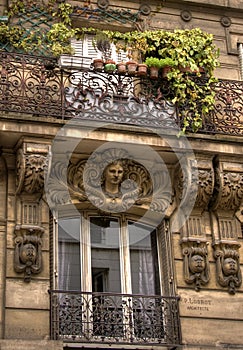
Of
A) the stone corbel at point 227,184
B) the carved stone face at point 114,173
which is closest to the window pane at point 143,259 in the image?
the carved stone face at point 114,173

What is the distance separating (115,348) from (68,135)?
8.89 feet

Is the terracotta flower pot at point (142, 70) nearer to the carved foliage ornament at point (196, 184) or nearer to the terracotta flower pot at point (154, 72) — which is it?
the terracotta flower pot at point (154, 72)

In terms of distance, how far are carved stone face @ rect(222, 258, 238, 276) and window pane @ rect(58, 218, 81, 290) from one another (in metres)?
1.90

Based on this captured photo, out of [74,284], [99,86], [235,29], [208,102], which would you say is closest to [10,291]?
[74,284]

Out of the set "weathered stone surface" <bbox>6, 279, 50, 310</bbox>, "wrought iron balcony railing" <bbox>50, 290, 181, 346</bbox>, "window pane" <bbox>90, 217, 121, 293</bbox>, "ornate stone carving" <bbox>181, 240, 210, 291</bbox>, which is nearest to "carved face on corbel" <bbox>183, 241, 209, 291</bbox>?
"ornate stone carving" <bbox>181, 240, 210, 291</bbox>

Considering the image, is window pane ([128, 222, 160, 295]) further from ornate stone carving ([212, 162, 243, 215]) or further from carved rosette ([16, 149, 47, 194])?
carved rosette ([16, 149, 47, 194])

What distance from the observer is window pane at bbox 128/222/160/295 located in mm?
10938

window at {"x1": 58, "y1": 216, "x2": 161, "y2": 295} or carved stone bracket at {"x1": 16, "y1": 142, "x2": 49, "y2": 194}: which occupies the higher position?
carved stone bracket at {"x1": 16, "y1": 142, "x2": 49, "y2": 194}

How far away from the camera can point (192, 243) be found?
10.9 meters

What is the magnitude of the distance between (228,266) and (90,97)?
290 centimetres

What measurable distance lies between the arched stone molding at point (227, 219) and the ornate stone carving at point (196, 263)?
19cm

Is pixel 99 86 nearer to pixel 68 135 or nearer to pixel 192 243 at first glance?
pixel 68 135

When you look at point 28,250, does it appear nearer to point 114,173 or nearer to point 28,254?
point 28,254

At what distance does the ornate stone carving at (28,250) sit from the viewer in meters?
10.2
